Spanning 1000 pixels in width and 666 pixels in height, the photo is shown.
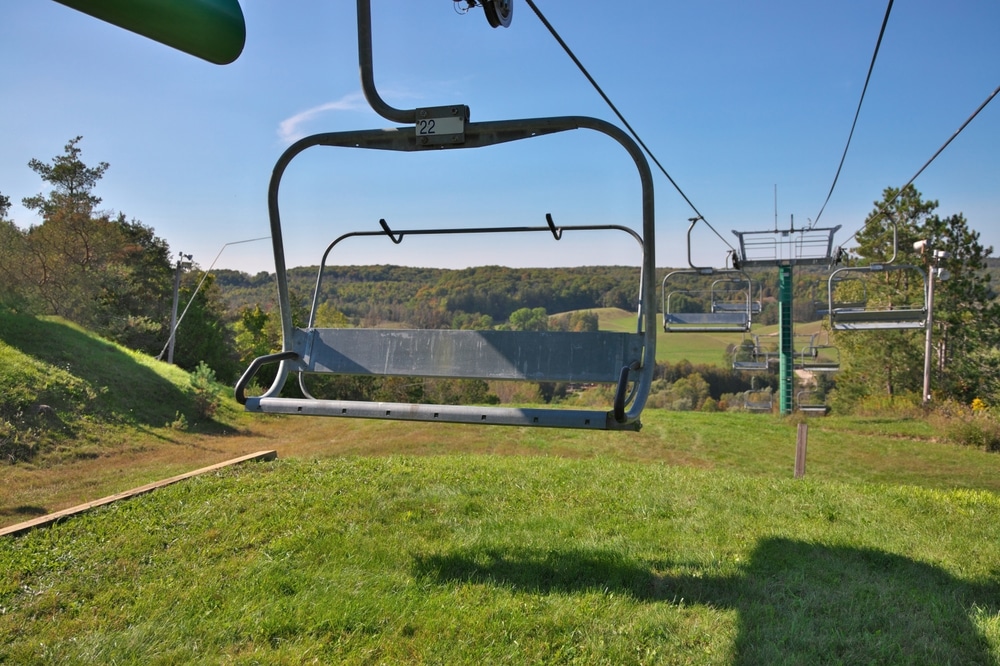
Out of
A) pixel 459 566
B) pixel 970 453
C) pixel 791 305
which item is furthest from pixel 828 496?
pixel 791 305

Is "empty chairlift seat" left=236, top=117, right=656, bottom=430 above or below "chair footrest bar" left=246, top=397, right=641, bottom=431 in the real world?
above

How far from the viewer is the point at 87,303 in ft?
76.5

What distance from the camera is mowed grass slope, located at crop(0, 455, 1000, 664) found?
2848 millimetres

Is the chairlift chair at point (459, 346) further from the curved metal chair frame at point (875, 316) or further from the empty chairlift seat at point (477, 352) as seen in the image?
the curved metal chair frame at point (875, 316)

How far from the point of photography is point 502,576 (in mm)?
3525

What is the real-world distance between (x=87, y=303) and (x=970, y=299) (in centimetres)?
3377

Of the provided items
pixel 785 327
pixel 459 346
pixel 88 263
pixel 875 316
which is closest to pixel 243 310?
pixel 88 263

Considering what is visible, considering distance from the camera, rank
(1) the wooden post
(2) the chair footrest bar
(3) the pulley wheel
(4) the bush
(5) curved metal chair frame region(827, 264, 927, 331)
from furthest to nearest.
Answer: (4) the bush < (5) curved metal chair frame region(827, 264, 927, 331) < (1) the wooden post < (2) the chair footrest bar < (3) the pulley wheel

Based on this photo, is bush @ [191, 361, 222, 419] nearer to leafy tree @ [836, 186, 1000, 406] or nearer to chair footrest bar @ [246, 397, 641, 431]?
chair footrest bar @ [246, 397, 641, 431]

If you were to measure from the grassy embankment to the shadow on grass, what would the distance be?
0.01 meters

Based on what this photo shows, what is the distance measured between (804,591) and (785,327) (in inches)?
561

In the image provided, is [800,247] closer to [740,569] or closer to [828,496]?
[828,496]

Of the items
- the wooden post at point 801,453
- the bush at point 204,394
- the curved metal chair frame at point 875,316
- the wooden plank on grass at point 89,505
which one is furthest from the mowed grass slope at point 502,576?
the bush at point 204,394

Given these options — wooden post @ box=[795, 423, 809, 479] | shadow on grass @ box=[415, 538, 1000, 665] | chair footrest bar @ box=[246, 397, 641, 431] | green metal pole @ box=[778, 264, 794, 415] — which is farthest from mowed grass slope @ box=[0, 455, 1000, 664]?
green metal pole @ box=[778, 264, 794, 415]
